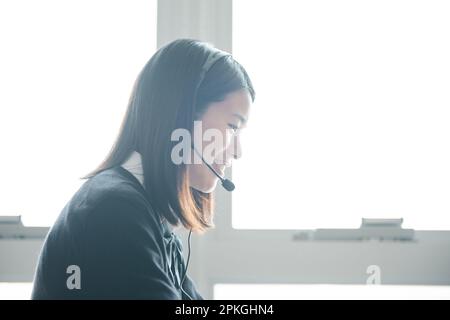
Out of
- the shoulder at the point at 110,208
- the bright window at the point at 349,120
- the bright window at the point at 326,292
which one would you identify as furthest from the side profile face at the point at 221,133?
the bright window at the point at 326,292

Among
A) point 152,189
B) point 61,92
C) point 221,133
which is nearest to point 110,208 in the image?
point 152,189

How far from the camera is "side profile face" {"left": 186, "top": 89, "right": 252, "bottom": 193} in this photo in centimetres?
100

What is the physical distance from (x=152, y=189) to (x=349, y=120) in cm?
71

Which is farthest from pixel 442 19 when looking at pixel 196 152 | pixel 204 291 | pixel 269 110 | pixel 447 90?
pixel 204 291

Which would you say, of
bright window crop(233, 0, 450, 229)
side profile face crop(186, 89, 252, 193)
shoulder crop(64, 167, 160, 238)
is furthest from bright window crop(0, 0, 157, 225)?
Answer: shoulder crop(64, 167, 160, 238)

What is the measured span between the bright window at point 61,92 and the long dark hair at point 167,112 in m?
0.52

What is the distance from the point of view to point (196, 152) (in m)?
1.05

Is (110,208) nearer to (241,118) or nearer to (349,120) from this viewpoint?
(241,118)

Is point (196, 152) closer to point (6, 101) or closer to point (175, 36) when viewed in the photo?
point (175, 36)

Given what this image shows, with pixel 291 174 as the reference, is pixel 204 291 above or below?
below

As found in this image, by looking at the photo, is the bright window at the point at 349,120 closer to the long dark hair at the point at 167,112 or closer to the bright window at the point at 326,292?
the bright window at the point at 326,292

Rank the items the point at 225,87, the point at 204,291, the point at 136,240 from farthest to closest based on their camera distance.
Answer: the point at 204,291
the point at 225,87
the point at 136,240

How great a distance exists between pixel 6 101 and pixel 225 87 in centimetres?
79

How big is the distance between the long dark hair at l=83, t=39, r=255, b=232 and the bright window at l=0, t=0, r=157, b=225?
519mm
